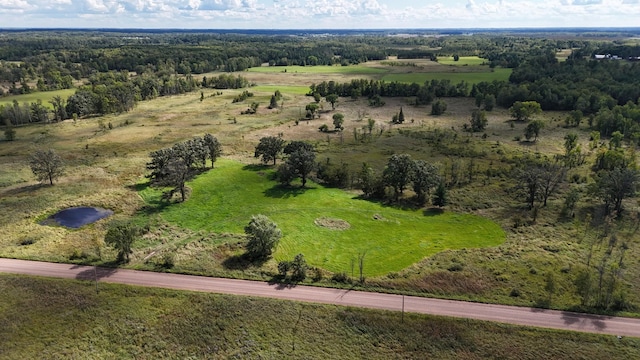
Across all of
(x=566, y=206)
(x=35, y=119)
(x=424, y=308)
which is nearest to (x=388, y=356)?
(x=424, y=308)

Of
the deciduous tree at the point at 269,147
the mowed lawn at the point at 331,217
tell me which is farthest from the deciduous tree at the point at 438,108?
the mowed lawn at the point at 331,217

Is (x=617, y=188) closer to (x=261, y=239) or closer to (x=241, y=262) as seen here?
(x=261, y=239)

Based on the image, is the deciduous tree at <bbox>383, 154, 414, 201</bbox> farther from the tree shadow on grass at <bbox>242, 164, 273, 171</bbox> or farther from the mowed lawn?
the tree shadow on grass at <bbox>242, 164, 273, 171</bbox>

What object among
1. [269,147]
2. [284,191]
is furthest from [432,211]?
[269,147]

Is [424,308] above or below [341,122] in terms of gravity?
below

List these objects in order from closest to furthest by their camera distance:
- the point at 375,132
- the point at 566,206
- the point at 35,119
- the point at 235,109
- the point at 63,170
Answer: the point at 566,206, the point at 63,170, the point at 375,132, the point at 35,119, the point at 235,109

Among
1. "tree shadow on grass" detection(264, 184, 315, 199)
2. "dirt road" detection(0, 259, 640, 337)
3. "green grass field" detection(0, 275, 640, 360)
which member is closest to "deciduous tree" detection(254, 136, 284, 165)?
"tree shadow on grass" detection(264, 184, 315, 199)

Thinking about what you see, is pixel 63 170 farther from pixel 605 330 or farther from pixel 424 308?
pixel 605 330
